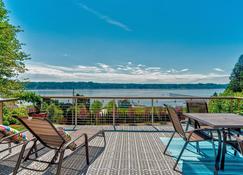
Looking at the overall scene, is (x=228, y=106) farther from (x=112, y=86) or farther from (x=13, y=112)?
(x=112, y=86)

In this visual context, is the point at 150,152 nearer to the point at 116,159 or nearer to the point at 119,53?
the point at 116,159

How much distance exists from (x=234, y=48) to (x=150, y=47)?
16.9 feet

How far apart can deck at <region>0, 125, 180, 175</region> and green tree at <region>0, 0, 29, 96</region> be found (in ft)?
21.7

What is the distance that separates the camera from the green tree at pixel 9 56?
1016 cm

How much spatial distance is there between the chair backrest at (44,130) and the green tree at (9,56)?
25.3 feet

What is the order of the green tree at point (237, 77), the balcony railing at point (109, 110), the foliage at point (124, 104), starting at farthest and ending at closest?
the green tree at point (237, 77) → the foliage at point (124, 104) → the balcony railing at point (109, 110)

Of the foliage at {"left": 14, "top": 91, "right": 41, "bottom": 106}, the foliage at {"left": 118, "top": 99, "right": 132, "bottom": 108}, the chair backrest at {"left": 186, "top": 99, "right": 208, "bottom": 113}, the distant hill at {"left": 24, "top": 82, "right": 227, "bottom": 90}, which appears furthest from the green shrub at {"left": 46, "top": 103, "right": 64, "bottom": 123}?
the distant hill at {"left": 24, "top": 82, "right": 227, "bottom": 90}

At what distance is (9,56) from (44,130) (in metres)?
8.45

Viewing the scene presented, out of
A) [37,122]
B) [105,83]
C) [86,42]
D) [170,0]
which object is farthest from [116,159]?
[105,83]

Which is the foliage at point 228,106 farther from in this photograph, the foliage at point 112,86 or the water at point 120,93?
the foliage at point 112,86

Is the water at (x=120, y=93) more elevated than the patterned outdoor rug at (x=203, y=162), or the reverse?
the water at (x=120, y=93)

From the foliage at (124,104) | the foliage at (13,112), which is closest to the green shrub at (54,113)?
the foliage at (13,112)

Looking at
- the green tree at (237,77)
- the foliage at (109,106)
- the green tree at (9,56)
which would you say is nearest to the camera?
the foliage at (109,106)

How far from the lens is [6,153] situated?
4320 millimetres
